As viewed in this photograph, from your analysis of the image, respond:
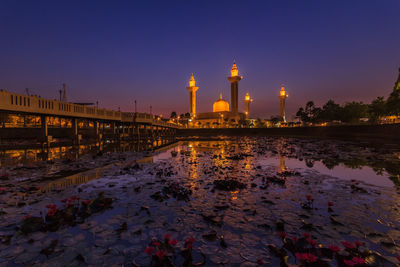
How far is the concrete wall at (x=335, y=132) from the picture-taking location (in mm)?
36244

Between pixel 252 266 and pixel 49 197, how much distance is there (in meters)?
7.29

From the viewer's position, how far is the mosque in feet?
435

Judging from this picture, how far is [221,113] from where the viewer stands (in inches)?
5802

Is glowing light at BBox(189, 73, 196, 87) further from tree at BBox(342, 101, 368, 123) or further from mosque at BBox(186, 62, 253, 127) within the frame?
tree at BBox(342, 101, 368, 123)

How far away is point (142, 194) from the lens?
7.04 m

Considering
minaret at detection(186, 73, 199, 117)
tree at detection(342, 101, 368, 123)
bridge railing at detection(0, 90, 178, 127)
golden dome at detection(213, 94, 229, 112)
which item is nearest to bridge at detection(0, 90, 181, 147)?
bridge railing at detection(0, 90, 178, 127)

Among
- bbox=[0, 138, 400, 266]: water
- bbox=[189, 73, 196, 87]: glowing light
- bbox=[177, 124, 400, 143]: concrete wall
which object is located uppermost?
bbox=[189, 73, 196, 87]: glowing light

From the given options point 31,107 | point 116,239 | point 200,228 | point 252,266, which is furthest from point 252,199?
point 31,107

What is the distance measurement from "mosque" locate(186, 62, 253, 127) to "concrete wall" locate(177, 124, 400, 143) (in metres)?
42.1

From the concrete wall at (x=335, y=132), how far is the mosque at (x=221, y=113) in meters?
42.1

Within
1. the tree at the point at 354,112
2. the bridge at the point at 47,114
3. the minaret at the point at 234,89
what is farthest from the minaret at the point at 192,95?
the tree at the point at 354,112

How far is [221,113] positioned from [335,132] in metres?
100.0

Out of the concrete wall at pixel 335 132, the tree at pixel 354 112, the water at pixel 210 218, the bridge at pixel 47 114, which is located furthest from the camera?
the tree at pixel 354 112

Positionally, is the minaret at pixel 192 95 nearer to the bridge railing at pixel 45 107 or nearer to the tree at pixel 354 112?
the tree at pixel 354 112
